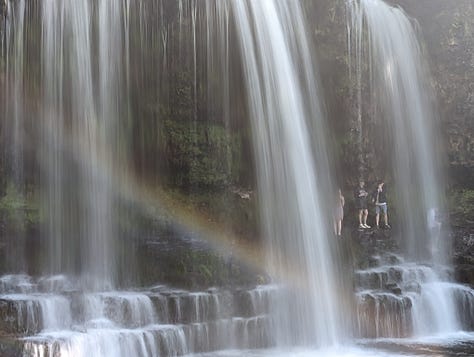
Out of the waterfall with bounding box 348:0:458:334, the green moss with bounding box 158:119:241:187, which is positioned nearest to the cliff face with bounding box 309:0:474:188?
the waterfall with bounding box 348:0:458:334

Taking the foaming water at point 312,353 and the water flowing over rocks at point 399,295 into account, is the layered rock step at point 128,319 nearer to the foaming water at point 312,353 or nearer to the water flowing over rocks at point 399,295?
the foaming water at point 312,353

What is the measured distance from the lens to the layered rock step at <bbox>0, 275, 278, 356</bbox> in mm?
9828

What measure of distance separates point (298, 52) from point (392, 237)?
Answer: 5.77 meters

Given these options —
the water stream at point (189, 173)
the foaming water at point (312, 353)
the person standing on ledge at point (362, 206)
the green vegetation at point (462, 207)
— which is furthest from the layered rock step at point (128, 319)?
the green vegetation at point (462, 207)

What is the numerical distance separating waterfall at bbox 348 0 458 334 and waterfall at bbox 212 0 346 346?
9.54ft

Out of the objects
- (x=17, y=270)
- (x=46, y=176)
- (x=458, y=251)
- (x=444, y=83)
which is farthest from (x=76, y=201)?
(x=444, y=83)

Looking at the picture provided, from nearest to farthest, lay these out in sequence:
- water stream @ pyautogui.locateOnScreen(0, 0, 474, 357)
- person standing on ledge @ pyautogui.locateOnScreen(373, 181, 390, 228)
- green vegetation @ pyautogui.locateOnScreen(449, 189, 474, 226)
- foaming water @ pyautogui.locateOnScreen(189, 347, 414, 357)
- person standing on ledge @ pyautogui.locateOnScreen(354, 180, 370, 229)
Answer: foaming water @ pyautogui.locateOnScreen(189, 347, 414, 357)
water stream @ pyautogui.locateOnScreen(0, 0, 474, 357)
person standing on ledge @ pyautogui.locateOnScreen(354, 180, 370, 229)
person standing on ledge @ pyautogui.locateOnScreen(373, 181, 390, 228)
green vegetation @ pyautogui.locateOnScreen(449, 189, 474, 226)

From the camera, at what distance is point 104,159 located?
45.1ft

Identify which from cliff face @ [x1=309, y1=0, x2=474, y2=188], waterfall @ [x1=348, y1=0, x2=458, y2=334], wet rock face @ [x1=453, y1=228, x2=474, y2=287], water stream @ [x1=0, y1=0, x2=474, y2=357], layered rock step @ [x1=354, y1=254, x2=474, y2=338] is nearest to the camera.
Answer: water stream @ [x1=0, y1=0, x2=474, y2=357]

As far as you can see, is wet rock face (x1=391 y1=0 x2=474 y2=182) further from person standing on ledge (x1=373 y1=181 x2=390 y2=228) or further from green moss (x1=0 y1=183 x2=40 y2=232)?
green moss (x1=0 y1=183 x2=40 y2=232)

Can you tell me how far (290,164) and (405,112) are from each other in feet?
19.3

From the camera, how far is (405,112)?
18.9m

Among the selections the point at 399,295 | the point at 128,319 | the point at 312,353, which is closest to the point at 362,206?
the point at 399,295

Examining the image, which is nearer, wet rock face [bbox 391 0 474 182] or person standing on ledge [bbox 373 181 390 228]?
person standing on ledge [bbox 373 181 390 228]
